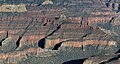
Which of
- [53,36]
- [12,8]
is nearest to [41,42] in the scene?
[53,36]

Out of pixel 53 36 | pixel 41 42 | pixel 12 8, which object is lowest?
pixel 41 42

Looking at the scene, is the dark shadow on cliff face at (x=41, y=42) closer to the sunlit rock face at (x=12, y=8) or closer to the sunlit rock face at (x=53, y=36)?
the sunlit rock face at (x=53, y=36)

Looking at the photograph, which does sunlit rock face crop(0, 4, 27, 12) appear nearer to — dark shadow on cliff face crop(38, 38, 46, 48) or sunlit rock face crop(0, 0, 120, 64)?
sunlit rock face crop(0, 0, 120, 64)

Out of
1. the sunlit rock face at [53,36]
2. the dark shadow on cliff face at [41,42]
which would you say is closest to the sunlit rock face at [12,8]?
the sunlit rock face at [53,36]

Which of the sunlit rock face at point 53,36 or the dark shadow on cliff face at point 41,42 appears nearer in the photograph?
the sunlit rock face at point 53,36

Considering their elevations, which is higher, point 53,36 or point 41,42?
point 53,36

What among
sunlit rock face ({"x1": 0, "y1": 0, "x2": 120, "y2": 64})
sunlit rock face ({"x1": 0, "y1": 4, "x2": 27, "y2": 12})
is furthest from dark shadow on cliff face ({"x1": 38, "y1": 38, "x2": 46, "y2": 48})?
sunlit rock face ({"x1": 0, "y1": 4, "x2": 27, "y2": 12})

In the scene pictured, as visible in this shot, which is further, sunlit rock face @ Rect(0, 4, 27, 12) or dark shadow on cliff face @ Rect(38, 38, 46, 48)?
sunlit rock face @ Rect(0, 4, 27, 12)

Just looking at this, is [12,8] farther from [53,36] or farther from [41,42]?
[53,36]

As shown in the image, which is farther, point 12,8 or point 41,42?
point 12,8

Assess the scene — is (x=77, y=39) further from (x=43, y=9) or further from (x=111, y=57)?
(x=43, y=9)

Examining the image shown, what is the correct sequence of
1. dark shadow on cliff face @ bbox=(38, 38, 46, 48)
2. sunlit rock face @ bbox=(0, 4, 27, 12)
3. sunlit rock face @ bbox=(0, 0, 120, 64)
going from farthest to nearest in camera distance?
1. sunlit rock face @ bbox=(0, 4, 27, 12)
2. dark shadow on cliff face @ bbox=(38, 38, 46, 48)
3. sunlit rock face @ bbox=(0, 0, 120, 64)

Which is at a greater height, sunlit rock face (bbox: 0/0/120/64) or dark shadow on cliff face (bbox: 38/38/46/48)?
sunlit rock face (bbox: 0/0/120/64)
